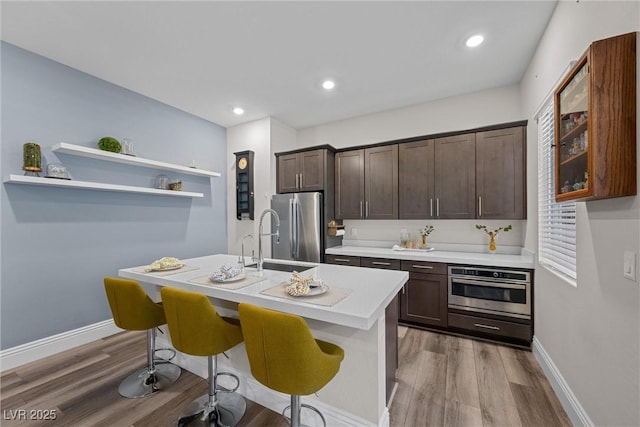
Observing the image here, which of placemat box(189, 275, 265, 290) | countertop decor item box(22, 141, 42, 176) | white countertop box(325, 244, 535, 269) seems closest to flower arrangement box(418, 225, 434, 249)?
white countertop box(325, 244, 535, 269)

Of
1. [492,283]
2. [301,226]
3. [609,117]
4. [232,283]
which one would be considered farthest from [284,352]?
[301,226]

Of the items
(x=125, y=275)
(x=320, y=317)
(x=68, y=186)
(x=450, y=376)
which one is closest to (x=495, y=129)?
(x=450, y=376)

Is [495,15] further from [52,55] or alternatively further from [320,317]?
[52,55]

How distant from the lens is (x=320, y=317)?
4.20ft

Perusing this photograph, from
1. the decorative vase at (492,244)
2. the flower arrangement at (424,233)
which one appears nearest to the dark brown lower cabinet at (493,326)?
the decorative vase at (492,244)

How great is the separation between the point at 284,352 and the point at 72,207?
3.09 m

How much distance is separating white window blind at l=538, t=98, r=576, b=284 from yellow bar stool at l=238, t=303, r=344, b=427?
72.8 inches

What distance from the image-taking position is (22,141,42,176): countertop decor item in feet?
7.98

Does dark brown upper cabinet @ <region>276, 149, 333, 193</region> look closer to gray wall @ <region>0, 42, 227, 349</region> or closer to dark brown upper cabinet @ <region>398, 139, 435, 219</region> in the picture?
dark brown upper cabinet @ <region>398, 139, 435, 219</region>

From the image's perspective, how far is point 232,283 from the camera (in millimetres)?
1800

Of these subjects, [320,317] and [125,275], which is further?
[125,275]

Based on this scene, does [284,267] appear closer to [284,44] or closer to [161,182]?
[284,44]

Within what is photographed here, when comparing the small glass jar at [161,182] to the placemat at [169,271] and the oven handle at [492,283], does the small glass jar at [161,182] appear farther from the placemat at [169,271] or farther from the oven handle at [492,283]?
the oven handle at [492,283]

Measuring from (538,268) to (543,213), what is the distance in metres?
0.53
